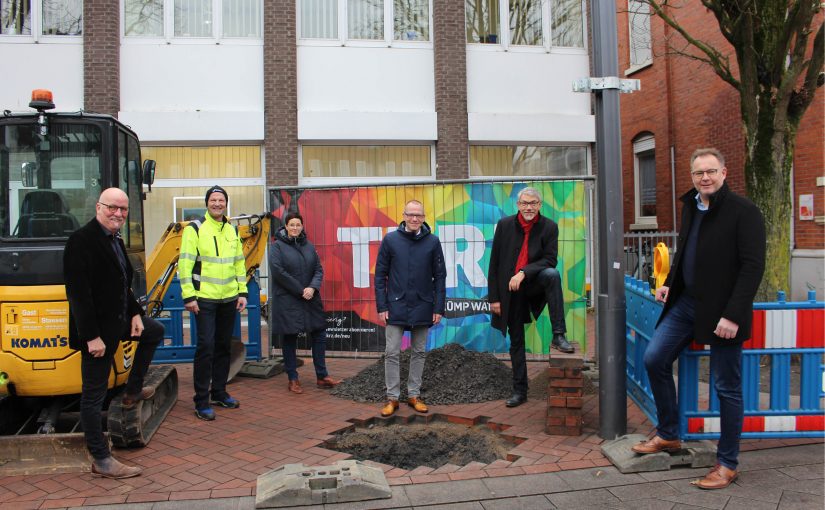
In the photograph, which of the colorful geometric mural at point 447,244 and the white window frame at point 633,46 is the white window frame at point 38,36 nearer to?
the colorful geometric mural at point 447,244

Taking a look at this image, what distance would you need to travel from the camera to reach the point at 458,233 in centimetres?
777

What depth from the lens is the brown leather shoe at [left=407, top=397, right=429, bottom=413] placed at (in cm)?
585

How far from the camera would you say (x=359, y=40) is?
12211 millimetres

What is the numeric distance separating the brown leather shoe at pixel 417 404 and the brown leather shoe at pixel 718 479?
2359 mm

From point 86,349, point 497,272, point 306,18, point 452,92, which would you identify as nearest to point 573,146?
point 452,92

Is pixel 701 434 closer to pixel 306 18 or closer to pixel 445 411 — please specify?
pixel 445 411

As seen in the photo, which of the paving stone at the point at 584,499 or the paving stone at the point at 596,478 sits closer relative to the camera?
the paving stone at the point at 584,499

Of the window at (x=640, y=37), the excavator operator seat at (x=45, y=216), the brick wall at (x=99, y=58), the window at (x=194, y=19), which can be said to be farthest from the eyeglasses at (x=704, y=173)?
the window at (x=640, y=37)

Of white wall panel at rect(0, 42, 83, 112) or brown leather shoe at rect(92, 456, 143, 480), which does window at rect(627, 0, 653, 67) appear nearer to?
white wall panel at rect(0, 42, 83, 112)

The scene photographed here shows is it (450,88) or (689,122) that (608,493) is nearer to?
(450,88)

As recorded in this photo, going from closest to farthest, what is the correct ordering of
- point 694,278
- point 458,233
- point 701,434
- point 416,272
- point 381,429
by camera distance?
point 694,278 → point 701,434 → point 381,429 → point 416,272 → point 458,233

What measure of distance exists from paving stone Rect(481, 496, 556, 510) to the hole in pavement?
2.14 feet

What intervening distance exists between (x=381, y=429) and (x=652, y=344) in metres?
2.30

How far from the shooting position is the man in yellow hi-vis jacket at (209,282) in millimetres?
5789
